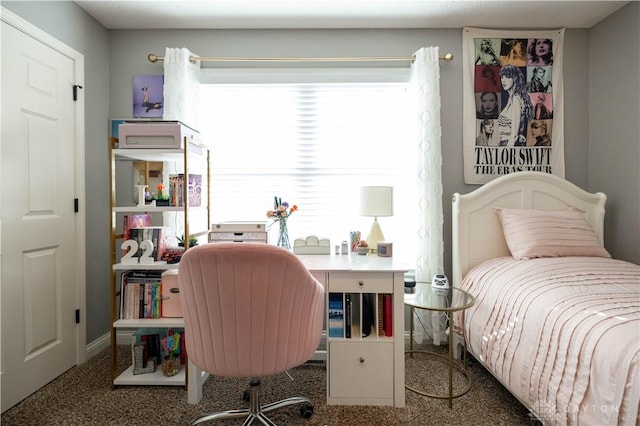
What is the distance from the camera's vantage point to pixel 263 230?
2.18 m

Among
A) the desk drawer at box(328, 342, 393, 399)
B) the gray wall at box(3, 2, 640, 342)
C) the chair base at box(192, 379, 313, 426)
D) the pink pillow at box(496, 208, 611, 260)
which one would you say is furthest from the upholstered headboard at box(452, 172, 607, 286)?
the chair base at box(192, 379, 313, 426)

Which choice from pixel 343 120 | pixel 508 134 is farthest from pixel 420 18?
pixel 508 134

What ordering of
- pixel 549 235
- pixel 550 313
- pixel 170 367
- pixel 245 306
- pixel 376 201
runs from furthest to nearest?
pixel 376 201
pixel 549 235
pixel 170 367
pixel 550 313
pixel 245 306

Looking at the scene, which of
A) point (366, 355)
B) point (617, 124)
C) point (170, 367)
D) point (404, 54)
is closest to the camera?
point (366, 355)

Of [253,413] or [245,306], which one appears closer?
[245,306]

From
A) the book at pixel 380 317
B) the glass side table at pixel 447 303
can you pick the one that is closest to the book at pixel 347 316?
the book at pixel 380 317

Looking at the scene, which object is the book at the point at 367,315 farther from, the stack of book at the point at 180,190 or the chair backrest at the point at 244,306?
the stack of book at the point at 180,190

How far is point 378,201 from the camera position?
2414 mm

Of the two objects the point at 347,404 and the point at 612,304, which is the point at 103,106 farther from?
the point at 612,304

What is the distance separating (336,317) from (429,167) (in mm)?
1309

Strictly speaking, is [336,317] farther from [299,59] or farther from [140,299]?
[299,59]

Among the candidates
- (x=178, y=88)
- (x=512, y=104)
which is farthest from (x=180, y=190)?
(x=512, y=104)

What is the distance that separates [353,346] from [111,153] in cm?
173

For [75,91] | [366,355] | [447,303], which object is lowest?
[366,355]
